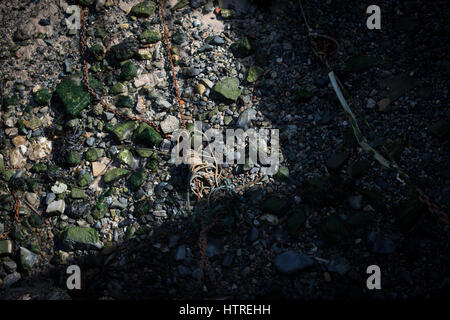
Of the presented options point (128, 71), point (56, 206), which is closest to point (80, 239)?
point (56, 206)

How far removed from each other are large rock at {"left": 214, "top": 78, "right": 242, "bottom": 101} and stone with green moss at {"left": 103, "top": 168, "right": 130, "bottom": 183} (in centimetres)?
107

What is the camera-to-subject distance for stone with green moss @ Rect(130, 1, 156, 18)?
317 cm

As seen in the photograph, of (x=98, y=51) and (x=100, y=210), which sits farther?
(x=98, y=51)

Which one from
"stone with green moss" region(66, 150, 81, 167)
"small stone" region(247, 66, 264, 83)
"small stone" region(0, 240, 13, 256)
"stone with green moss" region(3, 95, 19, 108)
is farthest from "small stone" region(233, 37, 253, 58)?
"small stone" region(0, 240, 13, 256)

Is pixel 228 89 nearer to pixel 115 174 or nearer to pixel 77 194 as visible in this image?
pixel 115 174

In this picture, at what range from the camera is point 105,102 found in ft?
9.54

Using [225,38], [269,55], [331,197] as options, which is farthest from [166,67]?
[331,197]

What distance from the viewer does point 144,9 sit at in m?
3.17

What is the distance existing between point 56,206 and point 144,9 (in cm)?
212

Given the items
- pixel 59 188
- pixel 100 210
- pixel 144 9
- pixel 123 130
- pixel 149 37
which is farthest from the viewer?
pixel 144 9
